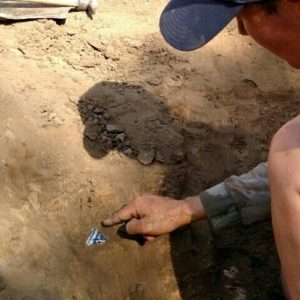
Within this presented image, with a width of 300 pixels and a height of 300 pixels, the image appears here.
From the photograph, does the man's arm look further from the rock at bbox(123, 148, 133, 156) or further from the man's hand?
the rock at bbox(123, 148, 133, 156)

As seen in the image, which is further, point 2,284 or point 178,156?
point 178,156

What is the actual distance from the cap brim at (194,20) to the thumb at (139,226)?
26.8 inches

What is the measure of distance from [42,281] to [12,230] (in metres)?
0.20

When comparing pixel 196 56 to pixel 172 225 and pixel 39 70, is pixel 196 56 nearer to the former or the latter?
pixel 39 70

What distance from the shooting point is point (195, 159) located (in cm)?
235

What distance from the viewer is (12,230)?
2.03 metres

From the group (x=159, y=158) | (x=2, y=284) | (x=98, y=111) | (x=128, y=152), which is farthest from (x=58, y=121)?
(x=2, y=284)

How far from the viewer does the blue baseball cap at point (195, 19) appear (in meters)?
1.51

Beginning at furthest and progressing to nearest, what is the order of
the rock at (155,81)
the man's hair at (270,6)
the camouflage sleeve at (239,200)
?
the rock at (155,81), the camouflage sleeve at (239,200), the man's hair at (270,6)

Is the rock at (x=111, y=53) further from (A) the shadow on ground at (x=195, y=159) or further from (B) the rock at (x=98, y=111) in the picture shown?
(B) the rock at (x=98, y=111)

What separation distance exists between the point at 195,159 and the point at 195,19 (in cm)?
87

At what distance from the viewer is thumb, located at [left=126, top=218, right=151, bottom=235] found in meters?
2.07

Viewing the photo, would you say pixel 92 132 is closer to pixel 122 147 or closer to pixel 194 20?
pixel 122 147

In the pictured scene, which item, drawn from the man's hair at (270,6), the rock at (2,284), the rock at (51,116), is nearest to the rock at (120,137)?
the rock at (51,116)
